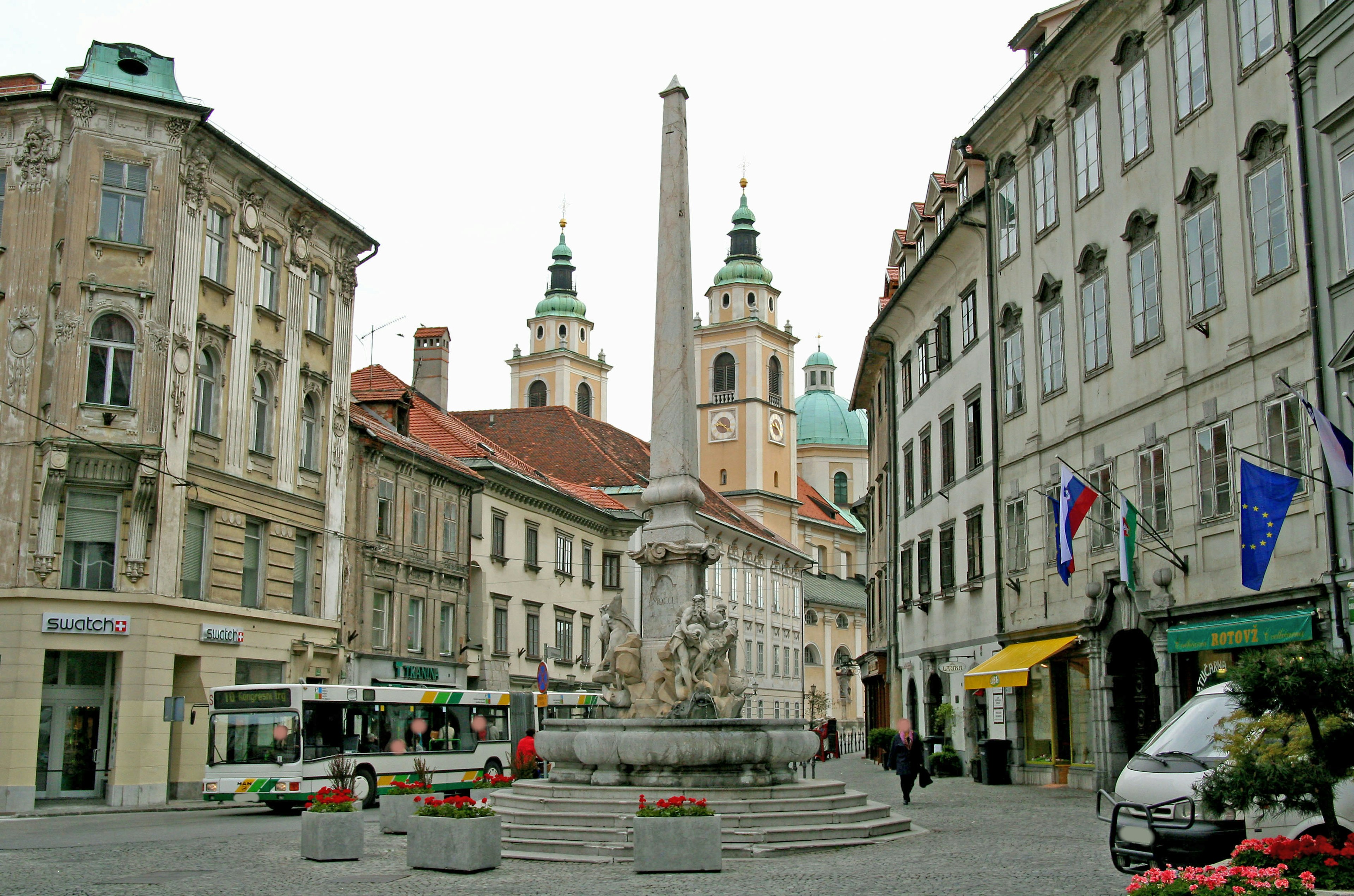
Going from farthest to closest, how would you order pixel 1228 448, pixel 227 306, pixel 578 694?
1. pixel 578 694
2. pixel 227 306
3. pixel 1228 448

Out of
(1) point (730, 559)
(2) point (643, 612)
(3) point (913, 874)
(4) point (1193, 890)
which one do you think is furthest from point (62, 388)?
(1) point (730, 559)

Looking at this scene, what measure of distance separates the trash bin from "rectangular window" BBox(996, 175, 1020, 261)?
10550mm

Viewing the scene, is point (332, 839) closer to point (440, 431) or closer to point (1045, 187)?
point (1045, 187)

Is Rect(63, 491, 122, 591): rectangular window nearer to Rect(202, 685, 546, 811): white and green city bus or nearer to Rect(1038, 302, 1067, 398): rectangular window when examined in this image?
Rect(202, 685, 546, 811): white and green city bus

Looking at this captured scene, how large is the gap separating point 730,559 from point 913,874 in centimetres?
5889

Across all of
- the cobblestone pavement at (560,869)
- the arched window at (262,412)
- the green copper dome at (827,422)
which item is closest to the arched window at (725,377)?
the green copper dome at (827,422)

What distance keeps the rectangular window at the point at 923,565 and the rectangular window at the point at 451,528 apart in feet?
46.8

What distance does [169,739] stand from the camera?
28.5 meters

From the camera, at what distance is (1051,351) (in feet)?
91.5

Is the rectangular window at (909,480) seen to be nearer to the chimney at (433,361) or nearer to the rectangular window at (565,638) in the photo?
the rectangular window at (565,638)

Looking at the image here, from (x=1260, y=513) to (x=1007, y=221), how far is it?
14.4m

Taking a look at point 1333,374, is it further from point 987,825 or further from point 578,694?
point 578,694

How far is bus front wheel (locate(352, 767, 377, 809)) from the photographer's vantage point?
84.9ft

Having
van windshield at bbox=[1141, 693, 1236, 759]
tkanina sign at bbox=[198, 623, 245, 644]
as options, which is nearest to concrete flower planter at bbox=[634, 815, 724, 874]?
van windshield at bbox=[1141, 693, 1236, 759]
